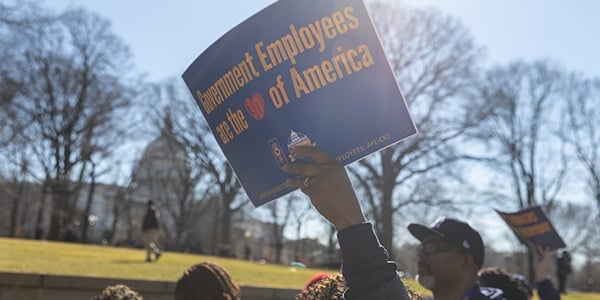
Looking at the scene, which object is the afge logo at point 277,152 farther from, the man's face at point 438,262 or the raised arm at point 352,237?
the man's face at point 438,262

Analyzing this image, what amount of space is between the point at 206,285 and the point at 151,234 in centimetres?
1294

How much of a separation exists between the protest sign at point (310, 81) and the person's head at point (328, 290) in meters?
0.29

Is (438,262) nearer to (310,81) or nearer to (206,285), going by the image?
(206,285)

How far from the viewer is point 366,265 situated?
1.29 meters

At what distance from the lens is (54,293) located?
709 cm

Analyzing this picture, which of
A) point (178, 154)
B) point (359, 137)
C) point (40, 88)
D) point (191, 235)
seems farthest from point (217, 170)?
point (359, 137)

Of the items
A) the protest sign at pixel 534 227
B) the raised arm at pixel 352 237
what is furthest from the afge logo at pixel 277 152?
the protest sign at pixel 534 227

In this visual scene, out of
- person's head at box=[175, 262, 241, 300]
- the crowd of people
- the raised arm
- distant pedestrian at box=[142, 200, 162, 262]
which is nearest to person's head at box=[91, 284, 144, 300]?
the crowd of people

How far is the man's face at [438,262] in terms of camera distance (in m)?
2.94

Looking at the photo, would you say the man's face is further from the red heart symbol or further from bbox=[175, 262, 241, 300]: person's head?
the red heart symbol

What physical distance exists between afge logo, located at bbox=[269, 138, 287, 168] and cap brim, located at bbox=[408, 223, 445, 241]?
1.43m

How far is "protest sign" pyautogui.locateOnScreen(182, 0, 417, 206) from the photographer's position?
1.65 m

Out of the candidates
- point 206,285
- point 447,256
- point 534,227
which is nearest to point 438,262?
point 447,256

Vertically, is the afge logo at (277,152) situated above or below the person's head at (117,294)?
above
